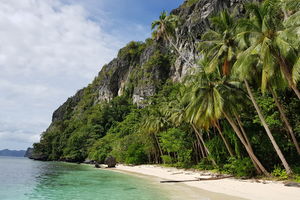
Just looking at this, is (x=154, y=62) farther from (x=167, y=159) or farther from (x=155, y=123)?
(x=167, y=159)

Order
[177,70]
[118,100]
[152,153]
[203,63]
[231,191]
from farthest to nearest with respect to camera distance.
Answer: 1. [118,100]
2. [177,70]
3. [152,153]
4. [203,63]
5. [231,191]

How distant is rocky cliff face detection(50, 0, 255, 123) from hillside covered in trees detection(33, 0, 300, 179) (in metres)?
0.32

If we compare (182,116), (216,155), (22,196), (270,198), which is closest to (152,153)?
(182,116)

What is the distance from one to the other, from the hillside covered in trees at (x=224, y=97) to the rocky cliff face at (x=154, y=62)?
32 cm

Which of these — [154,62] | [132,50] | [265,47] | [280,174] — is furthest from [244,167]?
[132,50]

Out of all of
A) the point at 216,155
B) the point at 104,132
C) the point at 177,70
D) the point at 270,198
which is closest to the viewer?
the point at 270,198

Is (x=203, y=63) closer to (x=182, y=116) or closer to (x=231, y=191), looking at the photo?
(x=182, y=116)

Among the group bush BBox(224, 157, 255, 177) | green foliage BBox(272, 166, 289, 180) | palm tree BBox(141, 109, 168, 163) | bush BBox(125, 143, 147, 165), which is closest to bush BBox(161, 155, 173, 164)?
palm tree BBox(141, 109, 168, 163)

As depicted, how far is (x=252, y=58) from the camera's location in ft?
52.0

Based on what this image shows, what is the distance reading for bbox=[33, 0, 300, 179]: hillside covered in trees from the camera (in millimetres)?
15570

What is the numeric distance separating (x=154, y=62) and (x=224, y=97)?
2359 inches

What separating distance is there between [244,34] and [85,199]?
14.2 metres

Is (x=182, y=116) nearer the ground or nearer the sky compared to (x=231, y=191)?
nearer the sky

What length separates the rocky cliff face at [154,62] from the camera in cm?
5959
